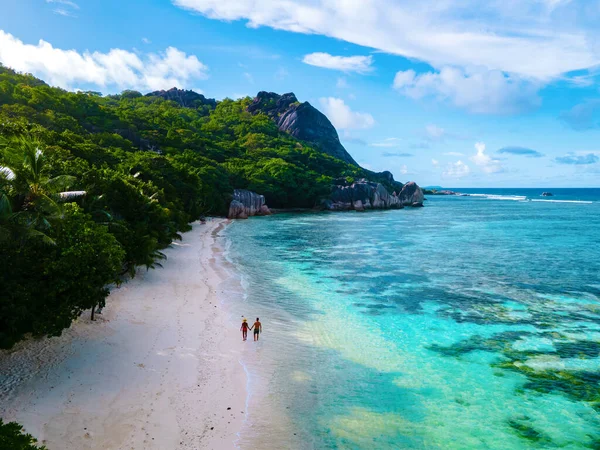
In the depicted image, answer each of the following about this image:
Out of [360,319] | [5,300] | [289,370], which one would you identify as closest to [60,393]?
[5,300]

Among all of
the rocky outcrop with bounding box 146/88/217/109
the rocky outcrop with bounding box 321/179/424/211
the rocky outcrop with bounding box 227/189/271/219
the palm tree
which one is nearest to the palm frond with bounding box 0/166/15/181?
the palm tree

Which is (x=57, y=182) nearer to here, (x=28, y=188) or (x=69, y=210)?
(x=28, y=188)

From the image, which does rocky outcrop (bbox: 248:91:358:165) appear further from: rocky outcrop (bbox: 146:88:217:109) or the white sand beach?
the white sand beach

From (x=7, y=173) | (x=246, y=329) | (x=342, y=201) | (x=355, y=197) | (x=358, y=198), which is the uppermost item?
(x=7, y=173)

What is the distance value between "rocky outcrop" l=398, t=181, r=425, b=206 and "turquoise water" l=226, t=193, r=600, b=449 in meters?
95.5

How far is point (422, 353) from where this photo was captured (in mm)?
17547

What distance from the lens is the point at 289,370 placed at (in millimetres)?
15227

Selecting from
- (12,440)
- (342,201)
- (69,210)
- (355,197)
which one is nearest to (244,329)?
(69,210)

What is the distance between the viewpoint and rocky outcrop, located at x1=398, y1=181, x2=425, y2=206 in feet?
→ 434

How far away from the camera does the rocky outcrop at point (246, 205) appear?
75.9 meters

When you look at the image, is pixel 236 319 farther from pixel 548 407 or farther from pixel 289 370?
pixel 548 407

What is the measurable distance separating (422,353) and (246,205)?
212ft

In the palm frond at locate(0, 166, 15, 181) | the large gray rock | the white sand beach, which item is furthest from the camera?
the large gray rock

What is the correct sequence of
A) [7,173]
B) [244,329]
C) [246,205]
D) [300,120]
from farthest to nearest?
[300,120] → [246,205] → [244,329] → [7,173]
